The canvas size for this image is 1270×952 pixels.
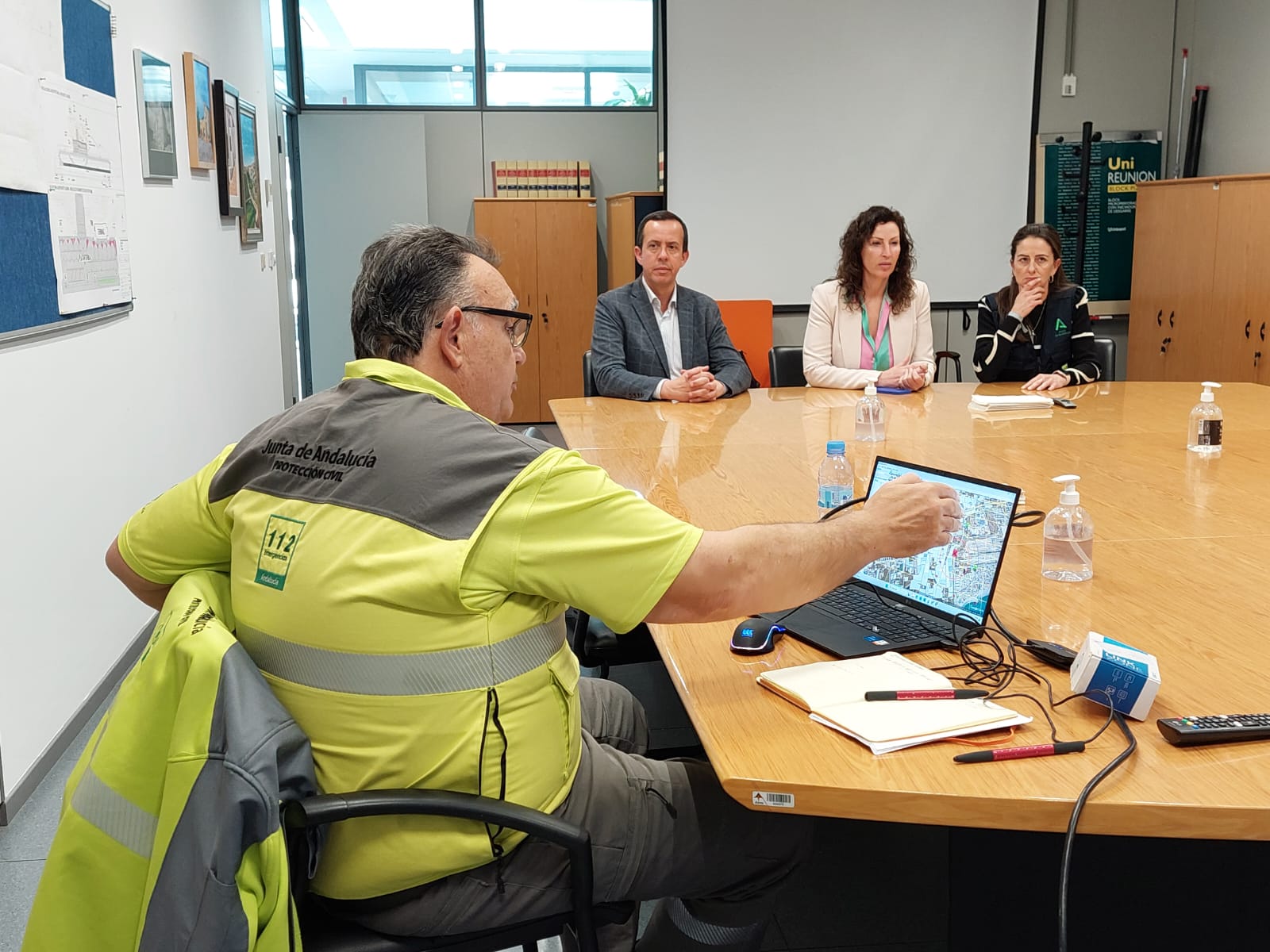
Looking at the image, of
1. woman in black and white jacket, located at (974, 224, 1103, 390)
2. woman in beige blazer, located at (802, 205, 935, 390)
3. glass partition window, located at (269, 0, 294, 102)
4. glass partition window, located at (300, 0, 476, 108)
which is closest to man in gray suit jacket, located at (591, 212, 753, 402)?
woman in beige blazer, located at (802, 205, 935, 390)

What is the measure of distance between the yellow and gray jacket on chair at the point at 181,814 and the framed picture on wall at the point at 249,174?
4.79 m

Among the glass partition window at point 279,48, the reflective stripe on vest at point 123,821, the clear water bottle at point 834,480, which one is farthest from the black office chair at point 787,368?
the glass partition window at point 279,48

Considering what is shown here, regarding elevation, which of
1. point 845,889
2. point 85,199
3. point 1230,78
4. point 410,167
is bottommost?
point 845,889

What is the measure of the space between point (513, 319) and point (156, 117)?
122 inches

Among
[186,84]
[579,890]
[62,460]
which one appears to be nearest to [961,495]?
[579,890]

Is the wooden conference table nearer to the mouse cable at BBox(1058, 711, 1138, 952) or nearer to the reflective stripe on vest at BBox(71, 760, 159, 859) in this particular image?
the mouse cable at BBox(1058, 711, 1138, 952)

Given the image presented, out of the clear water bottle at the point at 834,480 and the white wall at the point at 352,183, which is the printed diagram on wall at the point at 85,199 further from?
the white wall at the point at 352,183

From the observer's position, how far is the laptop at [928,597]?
1672 millimetres

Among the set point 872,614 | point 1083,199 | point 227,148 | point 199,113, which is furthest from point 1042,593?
point 1083,199

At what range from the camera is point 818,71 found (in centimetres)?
664

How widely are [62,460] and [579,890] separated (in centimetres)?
226

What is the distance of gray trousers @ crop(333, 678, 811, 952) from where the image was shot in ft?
4.53

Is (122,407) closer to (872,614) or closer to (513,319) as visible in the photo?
(513,319)

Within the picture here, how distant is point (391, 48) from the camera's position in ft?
27.2
